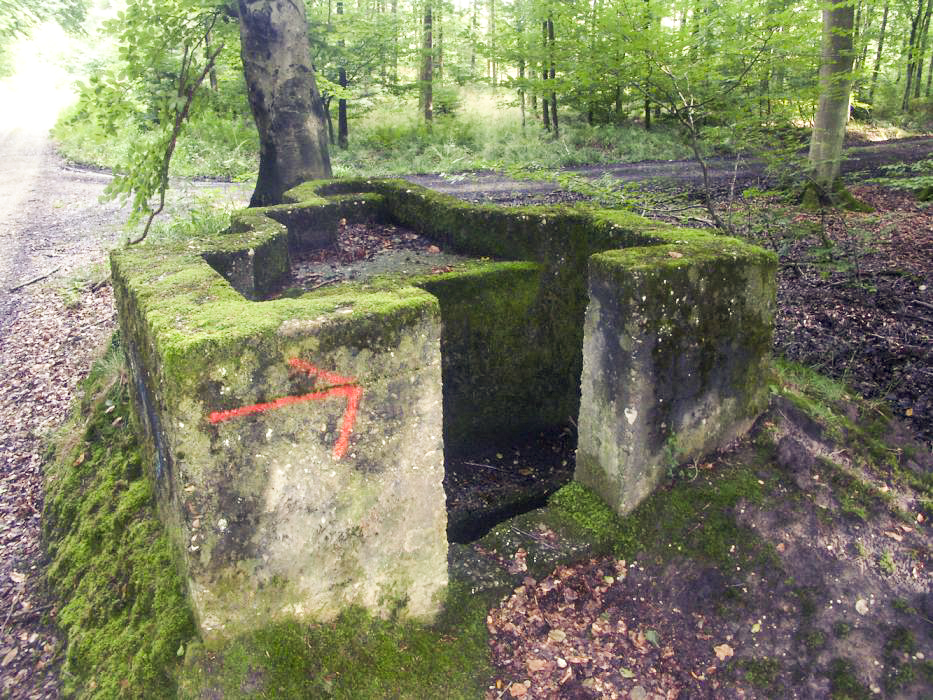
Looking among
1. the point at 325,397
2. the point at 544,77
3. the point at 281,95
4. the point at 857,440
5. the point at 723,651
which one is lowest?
the point at 723,651

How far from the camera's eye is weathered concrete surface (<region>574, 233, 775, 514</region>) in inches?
162

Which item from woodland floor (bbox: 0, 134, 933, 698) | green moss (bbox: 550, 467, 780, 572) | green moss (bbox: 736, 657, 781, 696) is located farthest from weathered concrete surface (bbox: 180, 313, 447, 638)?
green moss (bbox: 736, 657, 781, 696)

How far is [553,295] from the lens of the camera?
5.85m

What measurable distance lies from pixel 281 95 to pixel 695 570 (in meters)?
7.20

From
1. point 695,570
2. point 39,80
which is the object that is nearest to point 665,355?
point 695,570

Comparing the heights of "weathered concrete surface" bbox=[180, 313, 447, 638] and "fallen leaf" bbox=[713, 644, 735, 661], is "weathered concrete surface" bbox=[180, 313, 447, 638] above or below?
above

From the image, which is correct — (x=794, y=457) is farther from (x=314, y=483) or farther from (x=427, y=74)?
(x=427, y=74)

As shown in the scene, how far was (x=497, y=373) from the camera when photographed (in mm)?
5918

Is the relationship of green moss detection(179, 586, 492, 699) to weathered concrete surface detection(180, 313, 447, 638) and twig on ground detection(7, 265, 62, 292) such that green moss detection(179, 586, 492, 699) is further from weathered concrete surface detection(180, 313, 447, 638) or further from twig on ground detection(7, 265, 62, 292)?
twig on ground detection(7, 265, 62, 292)

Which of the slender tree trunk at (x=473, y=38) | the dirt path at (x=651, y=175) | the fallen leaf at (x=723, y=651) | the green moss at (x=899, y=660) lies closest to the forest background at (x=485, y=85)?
the slender tree trunk at (x=473, y=38)

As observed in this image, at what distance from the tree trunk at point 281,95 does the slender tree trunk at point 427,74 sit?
44.2 ft

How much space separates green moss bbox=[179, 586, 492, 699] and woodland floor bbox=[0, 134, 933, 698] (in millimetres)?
197

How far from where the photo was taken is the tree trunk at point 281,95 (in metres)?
8.19

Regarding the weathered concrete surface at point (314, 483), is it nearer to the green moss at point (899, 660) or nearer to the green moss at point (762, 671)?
the green moss at point (762, 671)
